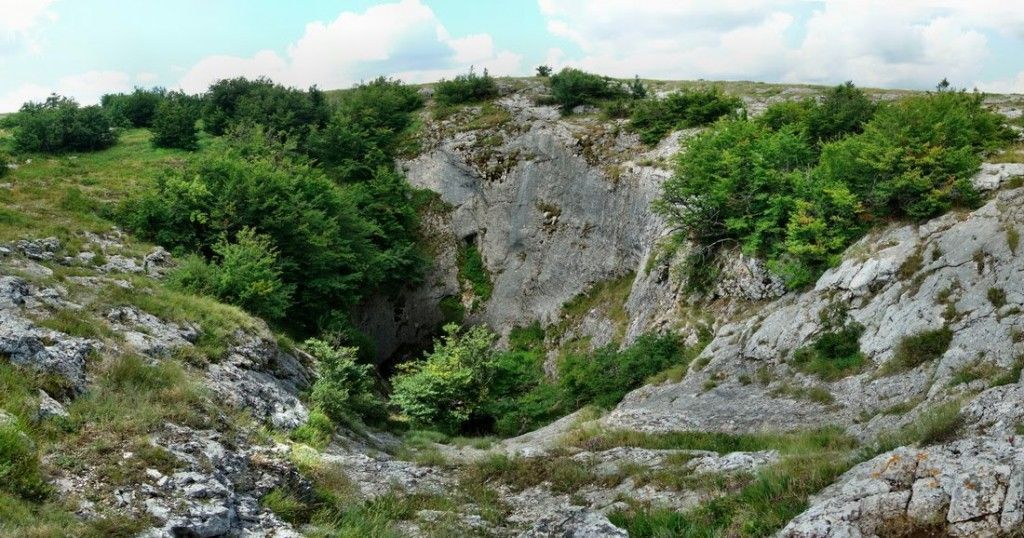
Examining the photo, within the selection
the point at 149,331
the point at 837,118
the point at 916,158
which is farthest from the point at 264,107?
the point at 916,158

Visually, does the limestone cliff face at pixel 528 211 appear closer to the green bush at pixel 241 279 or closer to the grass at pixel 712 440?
the green bush at pixel 241 279

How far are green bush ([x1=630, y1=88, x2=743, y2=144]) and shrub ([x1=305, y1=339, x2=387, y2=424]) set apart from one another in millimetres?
20990

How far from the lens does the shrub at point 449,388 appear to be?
Result: 22.5 metres

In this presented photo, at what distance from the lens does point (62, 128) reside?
3919 cm

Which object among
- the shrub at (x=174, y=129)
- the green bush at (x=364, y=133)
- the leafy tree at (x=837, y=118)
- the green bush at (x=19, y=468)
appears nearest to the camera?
the green bush at (x=19, y=468)

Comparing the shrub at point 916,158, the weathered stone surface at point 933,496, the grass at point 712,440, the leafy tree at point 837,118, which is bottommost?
the grass at point 712,440

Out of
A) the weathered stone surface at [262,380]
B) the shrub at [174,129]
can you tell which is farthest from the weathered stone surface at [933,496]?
the shrub at [174,129]

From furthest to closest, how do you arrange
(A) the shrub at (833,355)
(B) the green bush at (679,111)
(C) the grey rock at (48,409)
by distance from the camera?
(B) the green bush at (679,111), (A) the shrub at (833,355), (C) the grey rock at (48,409)

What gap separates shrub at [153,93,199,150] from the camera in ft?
136

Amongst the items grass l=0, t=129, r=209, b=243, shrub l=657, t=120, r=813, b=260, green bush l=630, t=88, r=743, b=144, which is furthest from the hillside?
green bush l=630, t=88, r=743, b=144

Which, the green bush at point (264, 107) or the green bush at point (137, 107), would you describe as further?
the green bush at point (137, 107)

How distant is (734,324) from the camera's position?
20953 mm

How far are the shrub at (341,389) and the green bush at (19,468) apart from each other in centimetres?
925

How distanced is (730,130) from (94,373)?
70.5 feet
